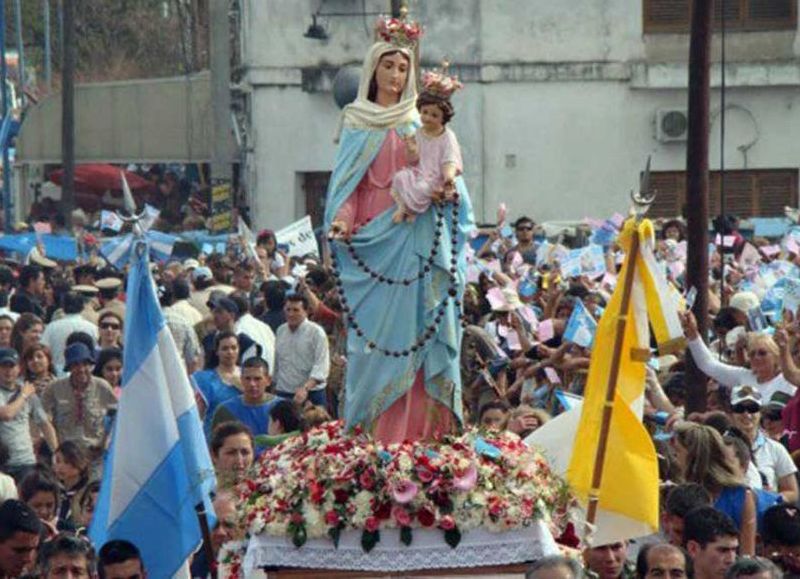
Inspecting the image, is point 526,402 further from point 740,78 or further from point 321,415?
point 740,78

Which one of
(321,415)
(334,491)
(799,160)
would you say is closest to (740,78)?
(799,160)

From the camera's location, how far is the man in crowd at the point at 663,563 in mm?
11633

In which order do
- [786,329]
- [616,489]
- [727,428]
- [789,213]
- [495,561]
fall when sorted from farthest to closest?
[789,213], [786,329], [727,428], [616,489], [495,561]

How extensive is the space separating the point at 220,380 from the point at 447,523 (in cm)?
614

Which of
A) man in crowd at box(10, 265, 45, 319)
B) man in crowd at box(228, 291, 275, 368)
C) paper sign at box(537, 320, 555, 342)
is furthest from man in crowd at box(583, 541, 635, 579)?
man in crowd at box(10, 265, 45, 319)

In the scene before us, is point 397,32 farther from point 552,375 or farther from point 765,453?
point 552,375

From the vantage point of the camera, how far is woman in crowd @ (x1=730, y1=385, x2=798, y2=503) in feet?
49.2

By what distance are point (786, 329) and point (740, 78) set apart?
20741mm

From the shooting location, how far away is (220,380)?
18.5 metres

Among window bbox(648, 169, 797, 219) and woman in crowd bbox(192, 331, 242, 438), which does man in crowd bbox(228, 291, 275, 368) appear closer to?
woman in crowd bbox(192, 331, 242, 438)

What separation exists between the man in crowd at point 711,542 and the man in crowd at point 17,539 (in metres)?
2.91

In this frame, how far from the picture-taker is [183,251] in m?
34.5

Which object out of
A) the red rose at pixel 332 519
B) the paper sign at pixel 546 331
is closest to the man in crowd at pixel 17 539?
the red rose at pixel 332 519

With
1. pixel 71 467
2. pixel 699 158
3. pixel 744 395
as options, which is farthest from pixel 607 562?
pixel 699 158
